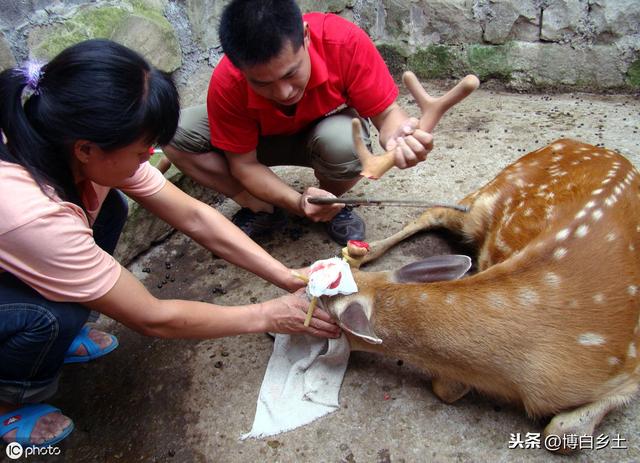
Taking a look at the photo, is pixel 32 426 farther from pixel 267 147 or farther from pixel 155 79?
pixel 267 147

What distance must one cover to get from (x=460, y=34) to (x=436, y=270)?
3339mm

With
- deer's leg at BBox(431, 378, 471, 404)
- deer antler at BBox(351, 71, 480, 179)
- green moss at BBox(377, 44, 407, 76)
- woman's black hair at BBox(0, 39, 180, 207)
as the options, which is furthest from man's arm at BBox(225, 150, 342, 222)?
green moss at BBox(377, 44, 407, 76)

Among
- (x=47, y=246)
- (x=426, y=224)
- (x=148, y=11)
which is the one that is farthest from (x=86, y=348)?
(x=148, y=11)

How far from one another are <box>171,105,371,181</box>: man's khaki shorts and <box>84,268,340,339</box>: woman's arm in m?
1.02

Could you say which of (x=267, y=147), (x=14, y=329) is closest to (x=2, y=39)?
(x=267, y=147)

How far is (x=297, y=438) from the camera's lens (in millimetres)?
2072

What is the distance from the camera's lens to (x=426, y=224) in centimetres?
315

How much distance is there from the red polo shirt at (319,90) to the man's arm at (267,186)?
0.09 m

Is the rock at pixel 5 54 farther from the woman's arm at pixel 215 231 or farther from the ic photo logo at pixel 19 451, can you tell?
the ic photo logo at pixel 19 451

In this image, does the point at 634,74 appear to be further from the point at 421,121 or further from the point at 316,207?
the point at 316,207

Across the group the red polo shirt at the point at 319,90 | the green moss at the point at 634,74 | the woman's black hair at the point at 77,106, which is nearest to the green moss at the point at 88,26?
the red polo shirt at the point at 319,90

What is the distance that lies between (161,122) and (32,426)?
4.31 feet

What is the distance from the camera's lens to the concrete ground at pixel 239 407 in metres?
2.02

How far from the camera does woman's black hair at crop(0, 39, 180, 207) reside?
1565mm
